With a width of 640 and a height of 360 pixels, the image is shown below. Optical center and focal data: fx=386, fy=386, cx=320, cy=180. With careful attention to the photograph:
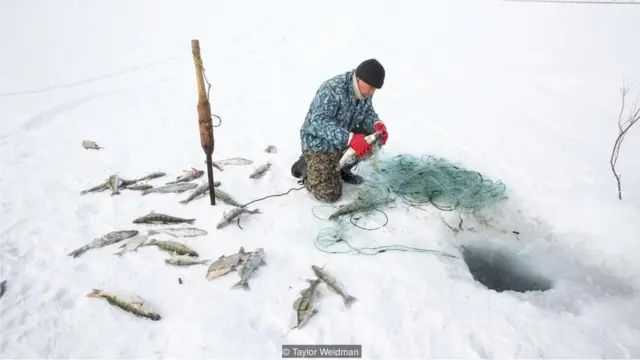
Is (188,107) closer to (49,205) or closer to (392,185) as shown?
(49,205)

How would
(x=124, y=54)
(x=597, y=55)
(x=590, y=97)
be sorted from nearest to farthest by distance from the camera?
(x=590, y=97), (x=597, y=55), (x=124, y=54)

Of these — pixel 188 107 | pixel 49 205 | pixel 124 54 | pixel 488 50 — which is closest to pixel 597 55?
pixel 488 50

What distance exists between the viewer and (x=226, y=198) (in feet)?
15.9

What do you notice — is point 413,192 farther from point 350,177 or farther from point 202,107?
point 202,107

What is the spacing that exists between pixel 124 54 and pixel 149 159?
7.31 meters

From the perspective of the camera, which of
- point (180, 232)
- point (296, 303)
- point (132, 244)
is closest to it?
point (296, 303)

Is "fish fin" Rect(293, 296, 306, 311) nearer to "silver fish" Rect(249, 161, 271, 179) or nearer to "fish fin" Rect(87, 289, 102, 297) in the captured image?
"fish fin" Rect(87, 289, 102, 297)

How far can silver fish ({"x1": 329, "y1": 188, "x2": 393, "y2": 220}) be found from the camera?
4613 millimetres

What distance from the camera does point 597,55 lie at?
1002cm

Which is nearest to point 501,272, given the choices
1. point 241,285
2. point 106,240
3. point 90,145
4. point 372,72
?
point 372,72

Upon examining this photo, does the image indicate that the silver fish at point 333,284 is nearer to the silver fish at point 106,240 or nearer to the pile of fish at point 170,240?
the pile of fish at point 170,240

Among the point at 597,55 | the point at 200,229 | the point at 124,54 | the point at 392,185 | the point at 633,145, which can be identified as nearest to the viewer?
the point at 200,229

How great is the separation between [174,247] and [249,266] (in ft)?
2.85

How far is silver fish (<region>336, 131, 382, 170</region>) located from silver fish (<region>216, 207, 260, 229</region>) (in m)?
1.23
